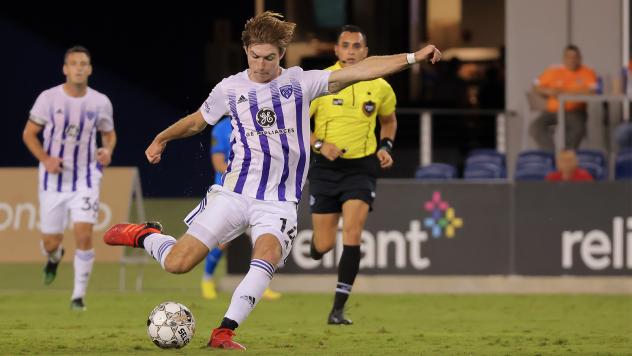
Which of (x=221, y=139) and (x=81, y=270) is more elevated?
(x=221, y=139)

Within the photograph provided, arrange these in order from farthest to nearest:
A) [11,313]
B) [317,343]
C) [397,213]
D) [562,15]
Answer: [562,15] → [397,213] → [11,313] → [317,343]

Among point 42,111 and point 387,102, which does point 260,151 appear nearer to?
point 387,102

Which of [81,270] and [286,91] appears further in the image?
[81,270]

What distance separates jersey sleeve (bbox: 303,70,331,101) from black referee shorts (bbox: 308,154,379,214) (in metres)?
2.61

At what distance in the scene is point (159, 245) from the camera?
9.62 meters

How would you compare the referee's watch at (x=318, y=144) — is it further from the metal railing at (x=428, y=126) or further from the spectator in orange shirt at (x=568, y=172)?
the metal railing at (x=428, y=126)

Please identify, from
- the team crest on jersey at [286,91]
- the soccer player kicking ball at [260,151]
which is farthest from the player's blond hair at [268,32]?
the team crest on jersey at [286,91]

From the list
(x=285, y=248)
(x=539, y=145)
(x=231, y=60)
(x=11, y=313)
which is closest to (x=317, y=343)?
Answer: (x=285, y=248)

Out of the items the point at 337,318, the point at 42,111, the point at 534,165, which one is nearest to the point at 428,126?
the point at 534,165

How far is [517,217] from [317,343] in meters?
5.53

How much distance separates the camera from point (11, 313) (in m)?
13.0

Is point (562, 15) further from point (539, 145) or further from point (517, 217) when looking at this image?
point (517, 217)

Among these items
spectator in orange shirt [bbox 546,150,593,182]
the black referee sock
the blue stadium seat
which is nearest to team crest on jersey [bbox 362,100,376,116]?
the black referee sock

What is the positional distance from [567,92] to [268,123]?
8914 millimetres
